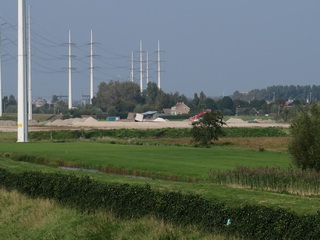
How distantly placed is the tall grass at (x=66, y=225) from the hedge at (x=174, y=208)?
0.38 metres

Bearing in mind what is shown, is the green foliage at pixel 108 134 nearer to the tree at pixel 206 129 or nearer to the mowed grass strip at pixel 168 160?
the tree at pixel 206 129

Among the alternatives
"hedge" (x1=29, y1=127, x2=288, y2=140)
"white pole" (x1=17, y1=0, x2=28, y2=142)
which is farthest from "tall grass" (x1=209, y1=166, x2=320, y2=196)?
"hedge" (x1=29, y1=127, x2=288, y2=140)

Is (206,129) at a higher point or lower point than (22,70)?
lower

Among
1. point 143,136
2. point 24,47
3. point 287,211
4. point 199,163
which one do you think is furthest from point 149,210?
point 143,136

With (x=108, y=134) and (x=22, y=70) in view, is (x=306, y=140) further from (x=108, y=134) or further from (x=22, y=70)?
(x=108, y=134)


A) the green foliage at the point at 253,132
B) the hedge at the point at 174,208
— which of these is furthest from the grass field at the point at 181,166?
the green foliage at the point at 253,132

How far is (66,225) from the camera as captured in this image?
21.3m

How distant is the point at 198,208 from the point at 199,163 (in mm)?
21253

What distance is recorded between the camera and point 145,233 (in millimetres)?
18562

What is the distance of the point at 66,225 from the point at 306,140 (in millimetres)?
12711

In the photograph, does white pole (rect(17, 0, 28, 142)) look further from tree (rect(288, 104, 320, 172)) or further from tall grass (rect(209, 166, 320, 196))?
tree (rect(288, 104, 320, 172))

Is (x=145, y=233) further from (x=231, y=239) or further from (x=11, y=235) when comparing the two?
(x=11, y=235)

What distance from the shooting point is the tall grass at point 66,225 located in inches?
718

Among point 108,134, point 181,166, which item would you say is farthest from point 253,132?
point 181,166
